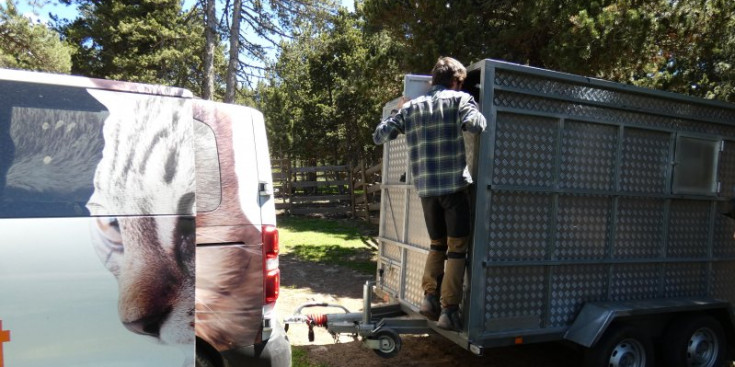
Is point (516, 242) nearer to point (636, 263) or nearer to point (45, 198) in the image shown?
point (636, 263)

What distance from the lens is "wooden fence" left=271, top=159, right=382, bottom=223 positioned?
607 inches

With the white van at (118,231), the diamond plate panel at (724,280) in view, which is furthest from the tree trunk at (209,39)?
the diamond plate panel at (724,280)

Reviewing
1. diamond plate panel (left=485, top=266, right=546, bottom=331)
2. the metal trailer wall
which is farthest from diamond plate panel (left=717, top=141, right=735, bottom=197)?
diamond plate panel (left=485, top=266, right=546, bottom=331)

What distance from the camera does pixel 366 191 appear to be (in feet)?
49.7

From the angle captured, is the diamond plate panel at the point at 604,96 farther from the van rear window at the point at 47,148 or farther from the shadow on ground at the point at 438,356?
the van rear window at the point at 47,148

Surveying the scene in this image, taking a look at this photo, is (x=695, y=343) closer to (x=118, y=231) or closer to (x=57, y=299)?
(x=118, y=231)

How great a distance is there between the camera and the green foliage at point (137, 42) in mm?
16922

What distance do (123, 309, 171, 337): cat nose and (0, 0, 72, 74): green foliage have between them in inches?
549

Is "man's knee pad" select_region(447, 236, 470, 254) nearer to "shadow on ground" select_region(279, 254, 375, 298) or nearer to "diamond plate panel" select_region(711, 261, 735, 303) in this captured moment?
"diamond plate panel" select_region(711, 261, 735, 303)

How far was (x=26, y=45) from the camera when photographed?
13.9 meters

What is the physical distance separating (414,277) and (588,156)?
71.1 inches

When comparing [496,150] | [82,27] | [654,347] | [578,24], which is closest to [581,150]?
[496,150]

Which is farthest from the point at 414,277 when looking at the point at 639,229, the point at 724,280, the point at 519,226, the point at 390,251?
the point at 724,280

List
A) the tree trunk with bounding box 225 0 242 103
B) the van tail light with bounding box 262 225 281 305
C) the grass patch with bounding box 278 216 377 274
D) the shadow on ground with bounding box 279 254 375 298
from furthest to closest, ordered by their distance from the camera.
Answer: the tree trunk with bounding box 225 0 242 103, the grass patch with bounding box 278 216 377 274, the shadow on ground with bounding box 279 254 375 298, the van tail light with bounding box 262 225 281 305
